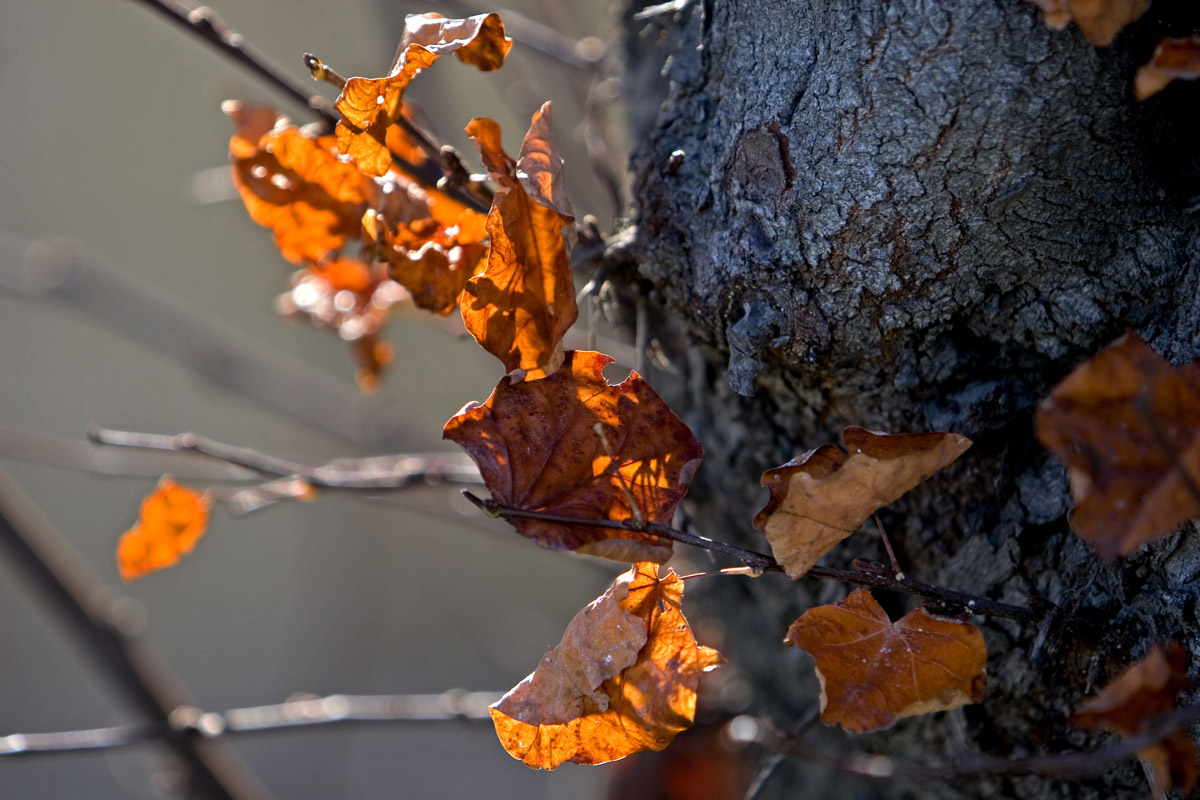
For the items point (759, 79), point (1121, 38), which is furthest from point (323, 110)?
point (1121, 38)

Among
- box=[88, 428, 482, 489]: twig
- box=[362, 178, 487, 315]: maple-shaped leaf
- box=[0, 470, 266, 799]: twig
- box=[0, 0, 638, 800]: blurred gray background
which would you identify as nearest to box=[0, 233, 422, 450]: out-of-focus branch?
box=[0, 470, 266, 799]: twig

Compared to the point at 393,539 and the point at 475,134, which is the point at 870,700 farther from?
the point at 393,539


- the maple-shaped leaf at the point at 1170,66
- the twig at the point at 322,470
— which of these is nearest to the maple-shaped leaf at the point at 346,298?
the twig at the point at 322,470

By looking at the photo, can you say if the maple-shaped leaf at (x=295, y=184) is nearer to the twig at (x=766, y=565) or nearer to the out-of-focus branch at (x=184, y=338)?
the twig at (x=766, y=565)

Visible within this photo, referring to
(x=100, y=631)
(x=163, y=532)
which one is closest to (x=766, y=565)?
(x=163, y=532)

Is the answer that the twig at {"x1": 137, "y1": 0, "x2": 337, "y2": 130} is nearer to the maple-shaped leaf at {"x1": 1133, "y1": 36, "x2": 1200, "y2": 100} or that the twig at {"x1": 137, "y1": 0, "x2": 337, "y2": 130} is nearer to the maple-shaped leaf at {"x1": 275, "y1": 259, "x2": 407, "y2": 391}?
the maple-shaped leaf at {"x1": 275, "y1": 259, "x2": 407, "y2": 391}

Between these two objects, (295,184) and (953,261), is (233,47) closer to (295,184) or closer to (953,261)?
(295,184)
